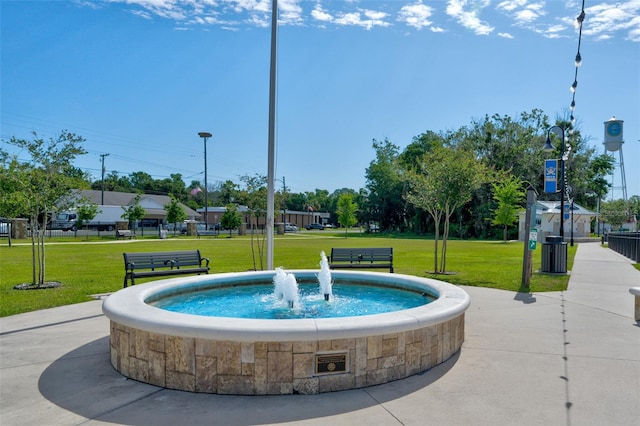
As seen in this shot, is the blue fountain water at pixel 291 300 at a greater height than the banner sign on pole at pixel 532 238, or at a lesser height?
lesser

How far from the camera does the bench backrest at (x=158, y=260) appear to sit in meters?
9.27

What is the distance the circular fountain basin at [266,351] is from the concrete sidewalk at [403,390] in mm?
124

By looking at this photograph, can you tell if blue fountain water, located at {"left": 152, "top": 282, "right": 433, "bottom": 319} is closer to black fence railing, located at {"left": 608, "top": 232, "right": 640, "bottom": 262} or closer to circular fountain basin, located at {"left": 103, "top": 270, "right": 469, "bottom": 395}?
circular fountain basin, located at {"left": 103, "top": 270, "right": 469, "bottom": 395}

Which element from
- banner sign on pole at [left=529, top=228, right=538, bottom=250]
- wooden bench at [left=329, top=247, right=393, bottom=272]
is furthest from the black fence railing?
wooden bench at [left=329, top=247, right=393, bottom=272]

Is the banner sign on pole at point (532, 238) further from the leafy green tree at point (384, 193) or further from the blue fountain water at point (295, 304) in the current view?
the leafy green tree at point (384, 193)

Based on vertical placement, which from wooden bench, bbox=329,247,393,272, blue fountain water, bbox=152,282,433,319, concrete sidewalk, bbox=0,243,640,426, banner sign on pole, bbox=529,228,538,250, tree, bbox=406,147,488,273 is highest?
tree, bbox=406,147,488,273

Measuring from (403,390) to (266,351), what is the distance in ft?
4.68

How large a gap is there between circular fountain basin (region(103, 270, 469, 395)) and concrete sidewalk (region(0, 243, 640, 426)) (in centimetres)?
12

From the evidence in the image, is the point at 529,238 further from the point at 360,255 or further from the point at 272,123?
the point at 272,123

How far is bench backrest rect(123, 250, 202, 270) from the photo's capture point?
9.27 meters

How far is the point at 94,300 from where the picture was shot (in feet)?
29.2

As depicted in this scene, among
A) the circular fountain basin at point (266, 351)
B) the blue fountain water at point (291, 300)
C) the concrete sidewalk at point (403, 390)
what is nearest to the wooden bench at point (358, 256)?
the blue fountain water at point (291, 300)

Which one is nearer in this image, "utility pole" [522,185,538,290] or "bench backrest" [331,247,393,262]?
"utility pole" [522,185,538,290]

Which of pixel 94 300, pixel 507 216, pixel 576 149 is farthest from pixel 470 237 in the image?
pixel 94 300
